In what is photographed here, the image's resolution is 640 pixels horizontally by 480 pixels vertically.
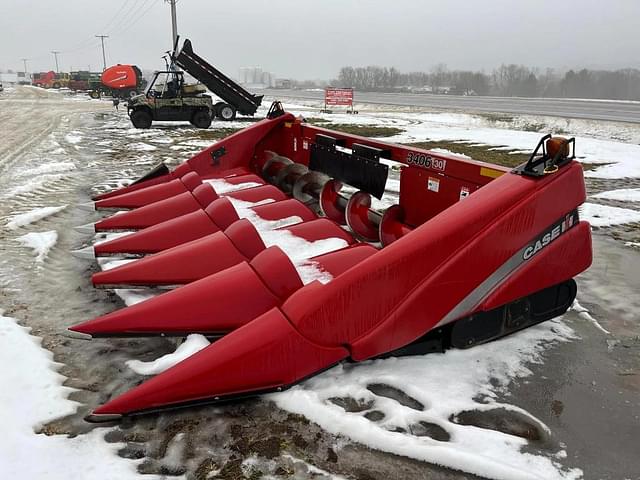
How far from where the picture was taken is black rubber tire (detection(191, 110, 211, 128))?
55.0 ft

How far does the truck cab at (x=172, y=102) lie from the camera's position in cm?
1622

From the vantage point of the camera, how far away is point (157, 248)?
12.1 ft

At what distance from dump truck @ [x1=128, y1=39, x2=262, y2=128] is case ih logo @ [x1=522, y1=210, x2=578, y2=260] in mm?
14917

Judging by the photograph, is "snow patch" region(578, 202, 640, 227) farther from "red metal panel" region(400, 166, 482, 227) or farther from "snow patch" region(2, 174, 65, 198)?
"snow patch" region(2, 174, 65, 198)

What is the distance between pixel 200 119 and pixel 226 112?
2.96 m

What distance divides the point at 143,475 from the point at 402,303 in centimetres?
131

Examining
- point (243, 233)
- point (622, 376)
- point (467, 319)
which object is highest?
point (243, 233)

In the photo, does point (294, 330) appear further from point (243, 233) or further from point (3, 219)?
point (3, 219)

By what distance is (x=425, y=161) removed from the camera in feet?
11.8

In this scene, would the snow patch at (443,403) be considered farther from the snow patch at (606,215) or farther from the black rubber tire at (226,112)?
the black rubber tire at (226,112)

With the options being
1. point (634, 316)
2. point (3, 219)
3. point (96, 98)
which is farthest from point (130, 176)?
point (96, 98)

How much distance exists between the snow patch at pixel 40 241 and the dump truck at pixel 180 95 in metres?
12.2

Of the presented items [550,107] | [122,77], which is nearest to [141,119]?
[122,77]

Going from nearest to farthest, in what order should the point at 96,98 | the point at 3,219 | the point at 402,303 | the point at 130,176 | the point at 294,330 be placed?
the point at 294,330
the point at 402,303
the point at 3,219
the point at 130,176
the point at 96,98
